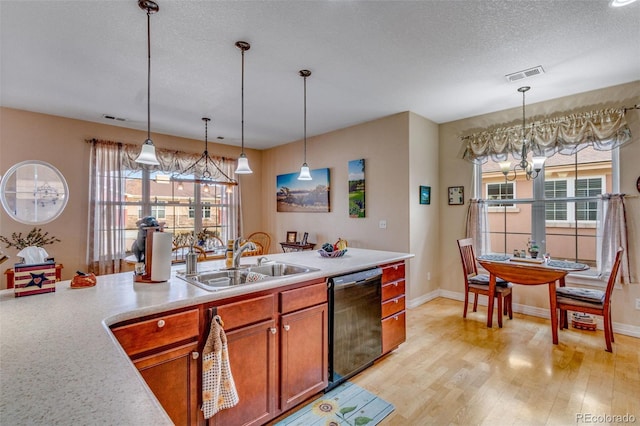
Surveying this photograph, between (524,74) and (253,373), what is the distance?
11.8 ft

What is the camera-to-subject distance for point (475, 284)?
3670 millimetres

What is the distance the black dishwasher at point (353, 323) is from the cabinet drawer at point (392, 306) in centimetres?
9

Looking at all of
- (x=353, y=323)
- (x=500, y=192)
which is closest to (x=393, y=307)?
(x=353, y=323)

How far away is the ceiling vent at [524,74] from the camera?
2.91m

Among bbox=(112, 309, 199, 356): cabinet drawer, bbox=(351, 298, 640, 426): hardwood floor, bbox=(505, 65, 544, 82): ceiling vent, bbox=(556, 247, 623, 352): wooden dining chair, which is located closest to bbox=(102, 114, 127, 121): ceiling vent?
bbox=(112, 309, 199, 356): cabinet drawer

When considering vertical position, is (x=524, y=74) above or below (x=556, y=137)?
above

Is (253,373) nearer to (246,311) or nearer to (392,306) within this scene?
(246,311)

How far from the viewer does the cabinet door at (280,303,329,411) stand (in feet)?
6.31

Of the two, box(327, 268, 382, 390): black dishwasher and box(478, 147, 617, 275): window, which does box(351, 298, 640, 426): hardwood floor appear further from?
box(478, 147, 617, 275): window

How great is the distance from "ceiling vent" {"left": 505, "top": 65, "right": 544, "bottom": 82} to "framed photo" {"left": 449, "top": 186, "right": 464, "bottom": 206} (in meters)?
1.68

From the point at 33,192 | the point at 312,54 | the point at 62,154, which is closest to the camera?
the point at 312,54

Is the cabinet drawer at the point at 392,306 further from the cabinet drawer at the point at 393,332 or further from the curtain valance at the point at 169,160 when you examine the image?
the curtain valance at the point at 169,160

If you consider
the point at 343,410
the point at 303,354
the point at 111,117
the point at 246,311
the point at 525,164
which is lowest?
A: the point at 343,410

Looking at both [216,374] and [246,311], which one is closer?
[216,374]
